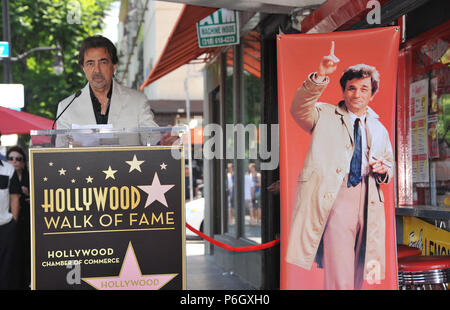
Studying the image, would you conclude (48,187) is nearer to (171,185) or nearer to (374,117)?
(171,185)

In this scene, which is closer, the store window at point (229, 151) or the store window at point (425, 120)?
the store window at point (425, 120)

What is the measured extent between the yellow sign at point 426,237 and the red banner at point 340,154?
1058mm

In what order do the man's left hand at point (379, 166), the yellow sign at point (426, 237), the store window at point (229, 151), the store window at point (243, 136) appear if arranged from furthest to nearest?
1. the store window at point (229, 151)
2. the store window at point (243, 136)
3. the yellow sign at point (426, 237)
4. the man's left hand at point (379, 166)

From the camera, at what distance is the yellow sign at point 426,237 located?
443 centimetres

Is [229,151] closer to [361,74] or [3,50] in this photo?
[3,50]

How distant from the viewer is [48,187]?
3365mm

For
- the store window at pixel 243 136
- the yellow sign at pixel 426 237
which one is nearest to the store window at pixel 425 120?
the yellow sign at pixel 426 237

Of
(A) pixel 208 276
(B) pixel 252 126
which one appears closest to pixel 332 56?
(B) pixel 252 126

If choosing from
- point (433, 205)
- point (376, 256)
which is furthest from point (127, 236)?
point (433, 205)

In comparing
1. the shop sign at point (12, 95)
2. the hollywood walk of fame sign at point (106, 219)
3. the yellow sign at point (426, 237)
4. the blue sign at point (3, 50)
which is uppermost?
the blue sign at point (3, 50)

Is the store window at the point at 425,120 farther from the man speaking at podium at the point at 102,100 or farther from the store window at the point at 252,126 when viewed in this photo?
the store window at the point at 252,126

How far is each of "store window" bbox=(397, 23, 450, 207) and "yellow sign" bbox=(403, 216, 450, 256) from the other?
196 mm

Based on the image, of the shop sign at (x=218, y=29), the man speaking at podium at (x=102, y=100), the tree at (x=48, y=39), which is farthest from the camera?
the tree at (x=48, y=39)

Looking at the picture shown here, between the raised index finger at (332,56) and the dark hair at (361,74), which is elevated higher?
the raised index finger at (332,56)
